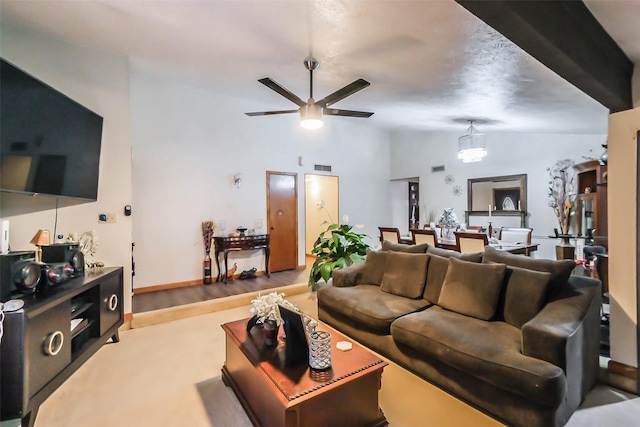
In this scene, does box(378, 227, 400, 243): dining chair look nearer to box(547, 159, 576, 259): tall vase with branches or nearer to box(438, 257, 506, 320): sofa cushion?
box(438, 257, 506, 320): sofa cushion

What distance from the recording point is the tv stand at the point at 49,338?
1653 mm

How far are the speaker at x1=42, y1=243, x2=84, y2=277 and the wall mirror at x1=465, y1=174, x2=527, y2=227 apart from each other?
A: 6670 millimetres

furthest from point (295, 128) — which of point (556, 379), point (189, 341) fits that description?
point (556, 379)

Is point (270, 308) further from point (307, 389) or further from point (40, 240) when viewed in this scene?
point (40, 240)

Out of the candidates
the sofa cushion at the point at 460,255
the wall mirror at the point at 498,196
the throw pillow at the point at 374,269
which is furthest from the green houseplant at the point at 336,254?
the wall mirror at the point at 498,196

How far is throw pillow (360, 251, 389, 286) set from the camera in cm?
335

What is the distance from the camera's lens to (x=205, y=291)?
14.6 ft

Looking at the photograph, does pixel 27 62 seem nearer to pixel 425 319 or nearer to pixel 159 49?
pixel 159 49

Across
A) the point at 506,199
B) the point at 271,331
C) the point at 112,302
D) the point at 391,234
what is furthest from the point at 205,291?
the point at 506,199

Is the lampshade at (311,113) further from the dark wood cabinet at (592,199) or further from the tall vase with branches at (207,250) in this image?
the dark wood cabinet at (592,199)

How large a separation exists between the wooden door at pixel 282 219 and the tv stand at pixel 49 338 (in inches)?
122

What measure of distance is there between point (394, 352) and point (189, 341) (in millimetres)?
2038

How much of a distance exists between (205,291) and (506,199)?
19.1 feet

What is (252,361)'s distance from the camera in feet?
5.65
